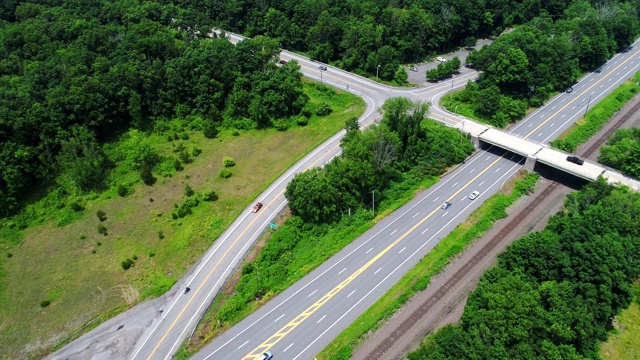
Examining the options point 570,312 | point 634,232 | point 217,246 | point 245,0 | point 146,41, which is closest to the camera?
point 570,312

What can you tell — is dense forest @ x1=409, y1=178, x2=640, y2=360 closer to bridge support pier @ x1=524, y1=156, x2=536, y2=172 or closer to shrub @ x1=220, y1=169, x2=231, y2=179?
bridge support pier @ x1=524, y1=156, x2=536, y2=172

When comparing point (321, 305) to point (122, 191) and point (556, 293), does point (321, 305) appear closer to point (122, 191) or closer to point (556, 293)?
point (556, 293)

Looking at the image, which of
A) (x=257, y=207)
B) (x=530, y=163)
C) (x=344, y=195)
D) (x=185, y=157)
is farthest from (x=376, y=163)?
(x=185, y=157)

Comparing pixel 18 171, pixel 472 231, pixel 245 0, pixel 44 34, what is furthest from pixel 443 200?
pixel 44 34

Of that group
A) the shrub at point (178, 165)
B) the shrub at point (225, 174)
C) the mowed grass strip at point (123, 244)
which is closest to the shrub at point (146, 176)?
the mowed grass strip at point (123, 244)

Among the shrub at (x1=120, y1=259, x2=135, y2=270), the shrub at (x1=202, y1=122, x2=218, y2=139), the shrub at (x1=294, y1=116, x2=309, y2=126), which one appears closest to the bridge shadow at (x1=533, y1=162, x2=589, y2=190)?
the shrub at (x1=294, y1=116, x2=309, y2=126)

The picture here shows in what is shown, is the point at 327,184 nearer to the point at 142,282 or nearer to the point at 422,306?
the point at 422,306
